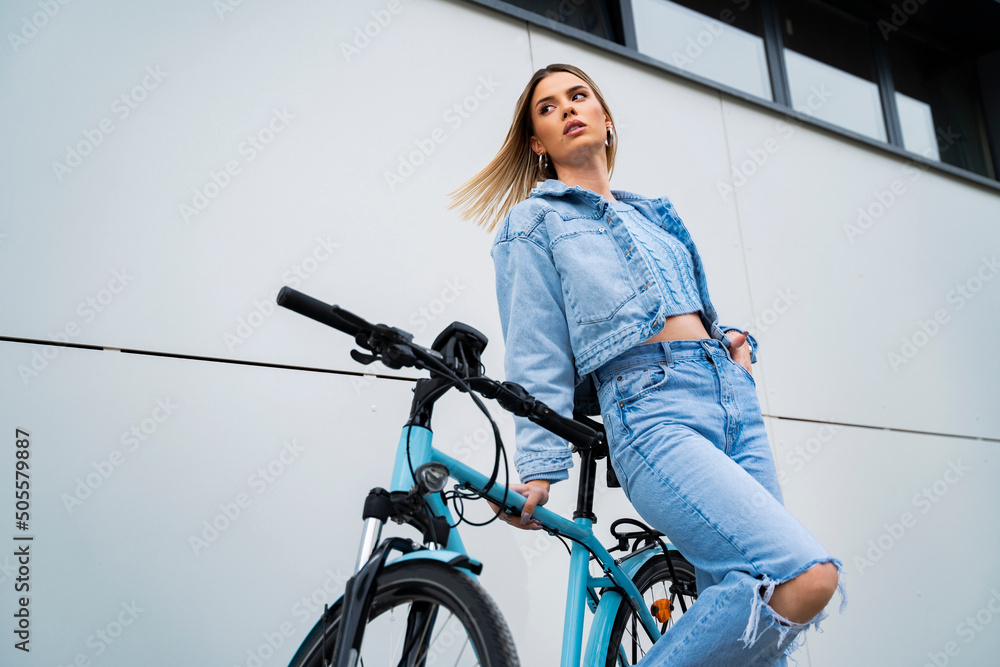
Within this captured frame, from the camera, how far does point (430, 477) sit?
131cm

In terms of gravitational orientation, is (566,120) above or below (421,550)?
above

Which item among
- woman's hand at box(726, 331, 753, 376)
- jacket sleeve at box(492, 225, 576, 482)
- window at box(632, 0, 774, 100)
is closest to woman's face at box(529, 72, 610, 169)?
jacket sleeve at box(492, 225, 576, 482)

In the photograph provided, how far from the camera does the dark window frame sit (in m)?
3.32

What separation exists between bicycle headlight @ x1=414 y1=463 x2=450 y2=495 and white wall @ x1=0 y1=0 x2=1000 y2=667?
1066 millimetres

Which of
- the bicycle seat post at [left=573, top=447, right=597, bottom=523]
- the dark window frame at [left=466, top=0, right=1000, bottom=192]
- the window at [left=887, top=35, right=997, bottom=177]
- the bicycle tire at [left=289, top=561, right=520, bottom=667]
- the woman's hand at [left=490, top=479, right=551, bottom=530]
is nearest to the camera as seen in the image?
the bicycle tire at [left=289, top=561, right=520, bottom=667]

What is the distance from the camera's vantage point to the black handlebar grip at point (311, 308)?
1.19m

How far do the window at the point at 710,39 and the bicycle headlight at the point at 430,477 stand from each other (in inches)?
114

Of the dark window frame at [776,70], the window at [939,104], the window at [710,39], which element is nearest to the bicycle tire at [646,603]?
the dark window frame at [776,70]

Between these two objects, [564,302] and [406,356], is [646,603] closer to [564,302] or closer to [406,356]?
[564,302]

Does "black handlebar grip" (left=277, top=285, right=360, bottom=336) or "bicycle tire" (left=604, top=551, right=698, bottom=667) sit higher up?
"black handlebar grip" (left=277, top=285, right=360, bottom=336)

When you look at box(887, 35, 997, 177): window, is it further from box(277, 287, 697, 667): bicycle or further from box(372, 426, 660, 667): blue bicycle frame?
box(277, 287, 697, 667): bicycle

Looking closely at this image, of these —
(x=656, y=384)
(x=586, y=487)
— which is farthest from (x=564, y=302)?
(x=586, y=487)

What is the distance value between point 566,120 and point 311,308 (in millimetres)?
1049

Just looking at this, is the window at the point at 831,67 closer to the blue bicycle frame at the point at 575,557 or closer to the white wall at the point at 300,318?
the white wall at the point at 300,318
